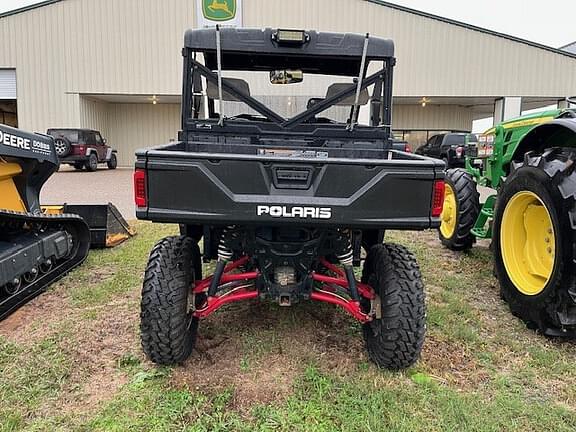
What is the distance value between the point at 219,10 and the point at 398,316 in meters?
19.2

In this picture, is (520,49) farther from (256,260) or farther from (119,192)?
(256,260)

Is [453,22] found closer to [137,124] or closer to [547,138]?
[137,124]

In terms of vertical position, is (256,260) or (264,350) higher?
(256,260)

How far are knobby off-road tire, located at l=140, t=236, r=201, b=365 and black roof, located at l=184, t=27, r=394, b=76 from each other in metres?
1.53

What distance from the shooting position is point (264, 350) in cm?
315

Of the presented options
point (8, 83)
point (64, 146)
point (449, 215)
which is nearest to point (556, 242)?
point (449, 215)

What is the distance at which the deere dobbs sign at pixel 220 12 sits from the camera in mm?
18703

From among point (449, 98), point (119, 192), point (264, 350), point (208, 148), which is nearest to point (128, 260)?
point (208, 148)

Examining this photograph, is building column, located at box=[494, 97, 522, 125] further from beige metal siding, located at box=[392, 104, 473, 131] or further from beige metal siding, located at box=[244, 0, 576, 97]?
beige metal siding, located at box=[392, 104, 473, 131]

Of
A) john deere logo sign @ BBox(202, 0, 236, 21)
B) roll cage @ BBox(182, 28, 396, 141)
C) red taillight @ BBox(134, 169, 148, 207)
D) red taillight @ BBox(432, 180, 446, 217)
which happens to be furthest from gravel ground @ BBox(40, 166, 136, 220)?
john deere logo sign @ BBox(202, 0, 236, 21)

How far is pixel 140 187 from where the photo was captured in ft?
8.09

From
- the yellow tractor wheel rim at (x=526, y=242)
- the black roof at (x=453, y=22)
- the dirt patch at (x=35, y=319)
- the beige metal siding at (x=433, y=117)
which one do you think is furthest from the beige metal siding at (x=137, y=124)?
the yellow tractor wheel rim at (x=526, y=242)

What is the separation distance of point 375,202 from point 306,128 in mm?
1318

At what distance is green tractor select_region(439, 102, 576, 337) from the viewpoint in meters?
3.02
